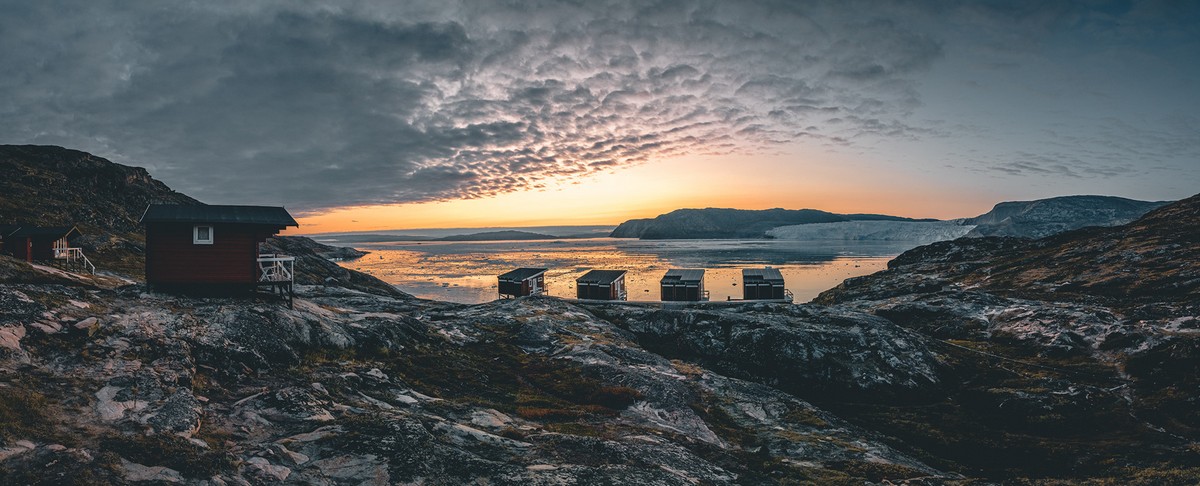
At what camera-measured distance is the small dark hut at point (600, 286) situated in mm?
76375

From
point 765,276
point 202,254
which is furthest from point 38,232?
point 765,276

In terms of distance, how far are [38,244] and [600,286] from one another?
67.0m

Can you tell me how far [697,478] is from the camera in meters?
17.4

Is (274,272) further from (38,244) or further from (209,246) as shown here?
(38,244)

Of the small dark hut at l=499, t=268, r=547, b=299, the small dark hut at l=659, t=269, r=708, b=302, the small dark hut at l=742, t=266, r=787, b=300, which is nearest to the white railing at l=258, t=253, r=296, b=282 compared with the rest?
the small dark hut at l=499, t=268, r=547, b=299

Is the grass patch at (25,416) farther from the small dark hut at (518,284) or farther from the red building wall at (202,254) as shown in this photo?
the small dark hut at (518,284)

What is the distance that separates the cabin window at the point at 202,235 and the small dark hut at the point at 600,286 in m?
53.0

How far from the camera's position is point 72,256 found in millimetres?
58344

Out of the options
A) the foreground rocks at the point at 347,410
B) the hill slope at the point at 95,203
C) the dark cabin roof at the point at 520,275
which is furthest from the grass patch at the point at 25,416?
the dark cabin roof at the point at 520,275

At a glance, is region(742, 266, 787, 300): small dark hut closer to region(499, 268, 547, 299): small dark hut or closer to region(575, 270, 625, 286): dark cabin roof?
region(575, 270, 625, 286): dark cabin roof

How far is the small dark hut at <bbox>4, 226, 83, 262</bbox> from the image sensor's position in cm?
4991

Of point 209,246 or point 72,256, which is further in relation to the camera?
point 72,256

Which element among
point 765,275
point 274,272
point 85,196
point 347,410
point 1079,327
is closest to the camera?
point 347,410

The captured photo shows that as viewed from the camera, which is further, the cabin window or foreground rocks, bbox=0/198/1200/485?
the cabin window
